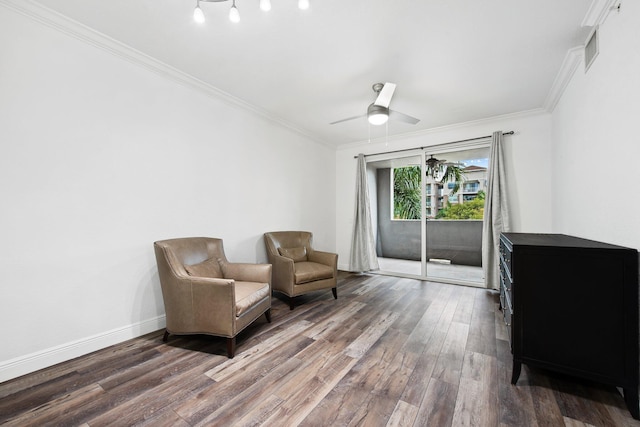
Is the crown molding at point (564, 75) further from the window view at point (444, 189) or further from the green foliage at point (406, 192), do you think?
the green foliage at point (406, 192)

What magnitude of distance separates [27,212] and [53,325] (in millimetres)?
878

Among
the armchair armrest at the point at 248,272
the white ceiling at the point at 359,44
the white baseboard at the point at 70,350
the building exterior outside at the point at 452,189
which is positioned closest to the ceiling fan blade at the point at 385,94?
the white ceiling at the point at 359,44

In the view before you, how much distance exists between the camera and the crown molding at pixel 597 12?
69.6 inches

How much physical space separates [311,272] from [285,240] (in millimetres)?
803

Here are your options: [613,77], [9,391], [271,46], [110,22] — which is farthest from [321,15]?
[9,391]

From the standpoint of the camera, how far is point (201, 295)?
7.04ft

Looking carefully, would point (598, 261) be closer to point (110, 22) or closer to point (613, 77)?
point (613, 77)

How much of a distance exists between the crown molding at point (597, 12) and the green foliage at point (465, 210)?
2505 mm

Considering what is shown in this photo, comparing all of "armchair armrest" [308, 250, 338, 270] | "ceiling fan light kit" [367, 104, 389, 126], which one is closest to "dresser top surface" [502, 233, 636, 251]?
"ceiling fan light kit" [367, 104, 389, 126]

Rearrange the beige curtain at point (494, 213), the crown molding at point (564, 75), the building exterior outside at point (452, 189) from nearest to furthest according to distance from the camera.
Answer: the crown molding at point (564, 75) → the beige curtain at point (494, 213) → the building exterior outside at point (452, 189)

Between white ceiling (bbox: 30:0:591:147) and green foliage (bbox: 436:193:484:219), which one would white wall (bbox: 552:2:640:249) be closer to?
white ceiling (bbox: 30:0:591:147)

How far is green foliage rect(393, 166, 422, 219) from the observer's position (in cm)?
468

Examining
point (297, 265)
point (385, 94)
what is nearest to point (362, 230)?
point (297, 265)

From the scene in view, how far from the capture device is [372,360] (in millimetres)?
2057
